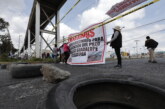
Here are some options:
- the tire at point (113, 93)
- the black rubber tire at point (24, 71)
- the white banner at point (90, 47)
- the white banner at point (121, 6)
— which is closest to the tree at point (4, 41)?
the white banner at point (90, 47)

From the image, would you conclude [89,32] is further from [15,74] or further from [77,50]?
[15,74]

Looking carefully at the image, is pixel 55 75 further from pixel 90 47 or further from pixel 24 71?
pixel 90 47

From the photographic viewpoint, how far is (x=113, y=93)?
1437 millimetres

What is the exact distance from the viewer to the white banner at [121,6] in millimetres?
2797

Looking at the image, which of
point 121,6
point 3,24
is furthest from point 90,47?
point 3,24

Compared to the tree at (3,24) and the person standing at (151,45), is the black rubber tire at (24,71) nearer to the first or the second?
the person standing at (151,45)

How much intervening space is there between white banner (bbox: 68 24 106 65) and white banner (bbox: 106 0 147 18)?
778 mm

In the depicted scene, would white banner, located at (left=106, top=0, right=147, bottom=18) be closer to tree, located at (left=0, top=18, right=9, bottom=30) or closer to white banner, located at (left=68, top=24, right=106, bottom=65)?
white banner, located at (left=68, top=24, right=106, bottom=65)

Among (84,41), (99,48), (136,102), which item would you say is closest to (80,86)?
(136,102)

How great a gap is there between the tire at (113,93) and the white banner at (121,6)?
2.38 m

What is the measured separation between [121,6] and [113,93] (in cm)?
277

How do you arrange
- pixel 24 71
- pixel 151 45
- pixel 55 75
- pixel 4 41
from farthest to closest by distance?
1. pixel 4 41
2. pixel 151 45
3. pixel 24 71
4. pixel 55 75

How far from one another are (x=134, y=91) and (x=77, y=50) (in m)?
3.58

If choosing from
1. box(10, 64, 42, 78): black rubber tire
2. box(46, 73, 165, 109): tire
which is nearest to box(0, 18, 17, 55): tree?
box(10, 64, 42, 78): black rubber tire
